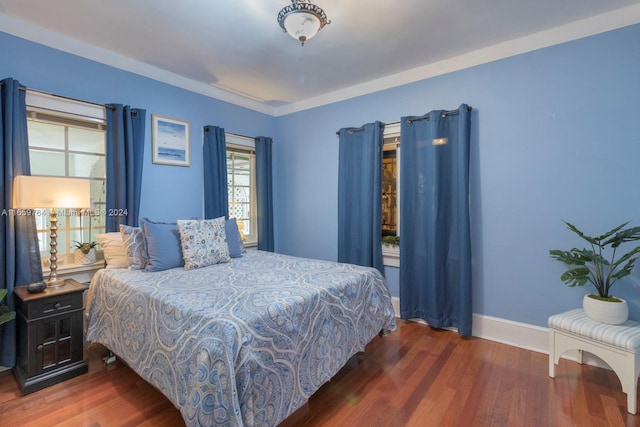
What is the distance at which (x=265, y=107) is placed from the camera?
13.5ft

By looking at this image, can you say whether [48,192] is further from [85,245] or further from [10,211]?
[85,245]

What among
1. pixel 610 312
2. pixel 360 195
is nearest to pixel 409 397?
pixel 610 312

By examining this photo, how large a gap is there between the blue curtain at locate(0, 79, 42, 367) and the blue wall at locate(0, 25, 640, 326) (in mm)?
260

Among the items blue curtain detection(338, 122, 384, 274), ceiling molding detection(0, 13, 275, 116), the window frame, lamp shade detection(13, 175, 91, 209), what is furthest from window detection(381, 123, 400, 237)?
lamp shade detection(13, 175, 91, 209)

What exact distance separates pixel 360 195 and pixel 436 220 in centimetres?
90

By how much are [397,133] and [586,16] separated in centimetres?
164

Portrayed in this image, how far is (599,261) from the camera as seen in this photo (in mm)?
Result: 2156

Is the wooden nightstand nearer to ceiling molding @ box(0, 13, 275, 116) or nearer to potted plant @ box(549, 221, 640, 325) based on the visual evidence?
ceiling molding @ box(0, 13, 275, 116)

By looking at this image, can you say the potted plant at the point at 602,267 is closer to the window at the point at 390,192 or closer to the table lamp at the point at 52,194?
the window at the point at 390,192

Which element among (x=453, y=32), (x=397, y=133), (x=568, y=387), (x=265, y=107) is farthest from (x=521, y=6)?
(x=265, y=107)

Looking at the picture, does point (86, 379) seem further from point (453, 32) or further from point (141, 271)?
point (453, 32)

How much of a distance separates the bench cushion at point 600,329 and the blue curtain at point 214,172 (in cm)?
319

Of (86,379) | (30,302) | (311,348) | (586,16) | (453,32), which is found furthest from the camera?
(453,32)

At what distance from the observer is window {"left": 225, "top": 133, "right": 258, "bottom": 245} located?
12.5 feet
